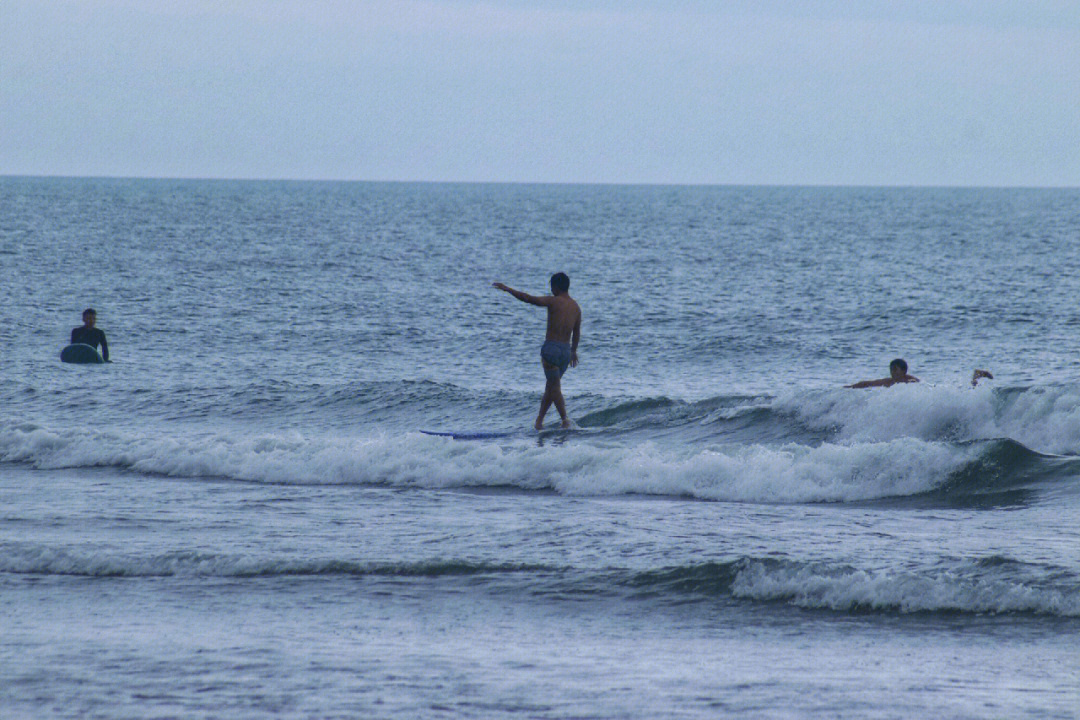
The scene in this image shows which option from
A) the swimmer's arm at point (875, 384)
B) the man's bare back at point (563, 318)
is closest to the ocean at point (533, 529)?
the swimmer's arm at point (875, 384)

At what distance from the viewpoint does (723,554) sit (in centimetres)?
856

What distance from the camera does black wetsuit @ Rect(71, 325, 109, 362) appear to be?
2150cm

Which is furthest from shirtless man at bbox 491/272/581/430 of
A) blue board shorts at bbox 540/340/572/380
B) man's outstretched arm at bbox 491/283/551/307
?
man's outstretched arm at bbox 491/283/551/307

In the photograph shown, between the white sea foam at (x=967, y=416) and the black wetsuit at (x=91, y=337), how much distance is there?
41.8 feet

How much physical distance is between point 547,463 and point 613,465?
2.13 ft

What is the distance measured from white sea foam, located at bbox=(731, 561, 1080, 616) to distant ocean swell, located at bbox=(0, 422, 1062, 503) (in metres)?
3.33

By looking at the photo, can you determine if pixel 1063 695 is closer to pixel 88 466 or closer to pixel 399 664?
pixel 399 664

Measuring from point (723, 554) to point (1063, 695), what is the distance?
9.79 feet

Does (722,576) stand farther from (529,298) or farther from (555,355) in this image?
(555,355)

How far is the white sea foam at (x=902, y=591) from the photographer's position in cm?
734

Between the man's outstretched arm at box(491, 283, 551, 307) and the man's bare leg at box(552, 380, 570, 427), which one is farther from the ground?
the man's outstretched arm at box(491, 283, 551, 307)

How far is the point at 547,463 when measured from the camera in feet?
39.9

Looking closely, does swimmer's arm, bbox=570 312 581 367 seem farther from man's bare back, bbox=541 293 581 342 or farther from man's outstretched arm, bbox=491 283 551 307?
man's outstretched arm, bbox=491 283 551 307

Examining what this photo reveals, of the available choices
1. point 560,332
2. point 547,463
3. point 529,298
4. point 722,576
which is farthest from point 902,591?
point 560,332
